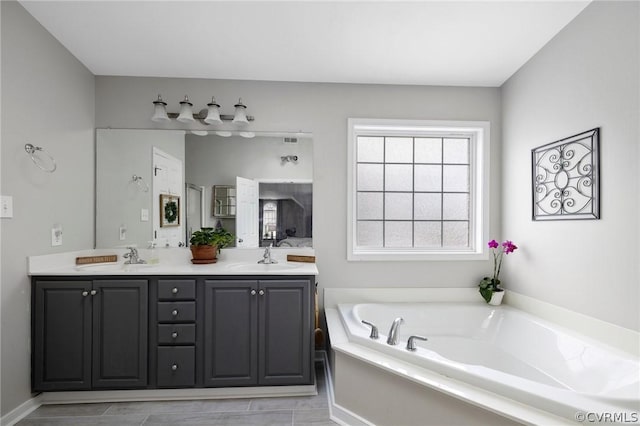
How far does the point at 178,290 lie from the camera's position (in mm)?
2100

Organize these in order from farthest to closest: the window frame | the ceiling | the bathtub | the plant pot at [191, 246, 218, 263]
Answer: the window frame, the plant pot at [191, 246, 218, 263], the ceiling, the bathtub

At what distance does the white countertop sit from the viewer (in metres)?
2.06

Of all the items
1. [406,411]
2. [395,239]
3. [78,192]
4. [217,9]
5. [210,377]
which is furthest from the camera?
[395,239]

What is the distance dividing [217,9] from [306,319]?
206cm

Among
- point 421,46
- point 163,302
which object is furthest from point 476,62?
point 163,302

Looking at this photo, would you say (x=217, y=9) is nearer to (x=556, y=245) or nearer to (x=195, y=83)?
(x=195, y=83)

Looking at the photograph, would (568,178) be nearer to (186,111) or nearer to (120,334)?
(186,111)

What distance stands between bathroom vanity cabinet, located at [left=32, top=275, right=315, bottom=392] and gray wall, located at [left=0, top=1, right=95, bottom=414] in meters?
0.14

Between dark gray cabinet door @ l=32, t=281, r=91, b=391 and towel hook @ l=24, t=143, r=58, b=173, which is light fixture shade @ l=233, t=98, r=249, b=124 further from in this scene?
dark gray cabinet door @ l=32, t=281, r=91, b=391

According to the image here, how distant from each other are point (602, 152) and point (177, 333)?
9.45 feet

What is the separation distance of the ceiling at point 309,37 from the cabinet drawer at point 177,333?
1968 millimetres

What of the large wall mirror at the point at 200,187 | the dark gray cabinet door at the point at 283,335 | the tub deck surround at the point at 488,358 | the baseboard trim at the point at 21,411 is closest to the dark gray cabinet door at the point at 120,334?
the baseboard trim at the point at 21,411

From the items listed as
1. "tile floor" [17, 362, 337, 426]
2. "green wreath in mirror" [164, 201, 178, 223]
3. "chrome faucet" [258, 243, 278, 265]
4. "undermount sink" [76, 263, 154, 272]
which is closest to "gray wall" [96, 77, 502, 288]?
"chrome faucet" [258, 243, 278, 265]

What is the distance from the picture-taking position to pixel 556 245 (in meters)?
2.15
